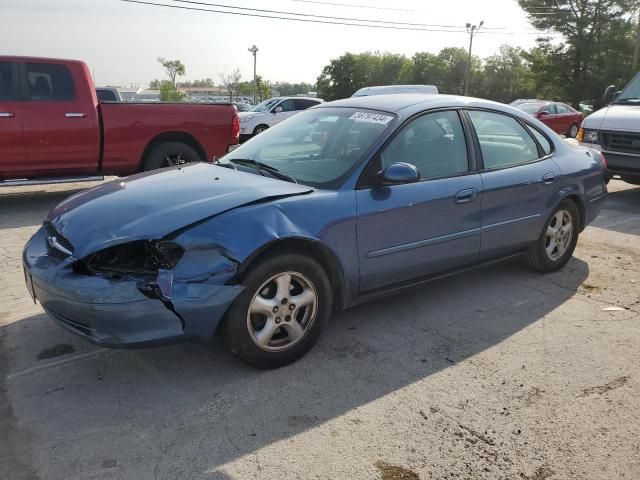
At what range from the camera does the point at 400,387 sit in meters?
3.17

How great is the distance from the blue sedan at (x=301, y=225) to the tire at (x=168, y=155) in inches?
163

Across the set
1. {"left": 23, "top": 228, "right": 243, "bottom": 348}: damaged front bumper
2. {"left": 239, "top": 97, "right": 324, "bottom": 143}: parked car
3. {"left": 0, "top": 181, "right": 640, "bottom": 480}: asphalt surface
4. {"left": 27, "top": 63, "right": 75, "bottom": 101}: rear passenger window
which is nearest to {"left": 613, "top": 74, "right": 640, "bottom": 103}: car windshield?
{"left": 0, "top": 181, "right": 640, "bottom": 480}: asphalt surface

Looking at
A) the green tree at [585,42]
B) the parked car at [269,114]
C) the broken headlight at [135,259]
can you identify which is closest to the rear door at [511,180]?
the broken headlight at [135,259]

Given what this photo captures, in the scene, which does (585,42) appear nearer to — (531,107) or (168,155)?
(531,107)

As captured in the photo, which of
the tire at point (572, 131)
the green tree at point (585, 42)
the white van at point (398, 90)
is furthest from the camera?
the green tree at point (585, 42)

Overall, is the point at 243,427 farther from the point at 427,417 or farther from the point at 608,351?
the point at 608,351

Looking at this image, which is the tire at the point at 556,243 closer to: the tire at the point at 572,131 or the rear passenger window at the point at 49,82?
the rear passenger window at the point at 49,82

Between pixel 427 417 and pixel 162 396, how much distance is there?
4.66ft

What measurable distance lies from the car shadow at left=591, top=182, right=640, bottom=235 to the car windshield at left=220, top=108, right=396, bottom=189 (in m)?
4.42

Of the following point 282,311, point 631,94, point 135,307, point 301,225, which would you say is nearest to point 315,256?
point 301,225

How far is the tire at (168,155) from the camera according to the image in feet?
27.0

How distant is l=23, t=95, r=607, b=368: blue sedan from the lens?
2.94 metres

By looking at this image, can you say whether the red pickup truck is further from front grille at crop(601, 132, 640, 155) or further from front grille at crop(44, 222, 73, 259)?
front grille at crop(601, 132, 640, 155)

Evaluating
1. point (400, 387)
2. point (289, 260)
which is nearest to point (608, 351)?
point (400, 387)
